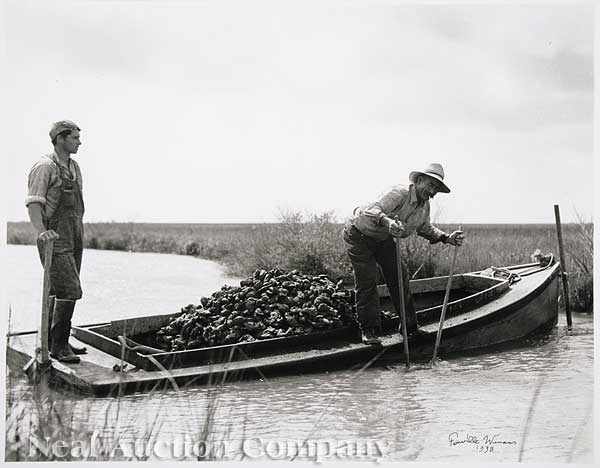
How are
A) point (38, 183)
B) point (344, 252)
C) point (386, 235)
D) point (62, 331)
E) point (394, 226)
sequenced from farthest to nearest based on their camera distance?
point (344, 252) → point (386, 235) → point (394, 226) → point (62, 331) → point (38, 183)

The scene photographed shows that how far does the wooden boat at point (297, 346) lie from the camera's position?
15.0ft

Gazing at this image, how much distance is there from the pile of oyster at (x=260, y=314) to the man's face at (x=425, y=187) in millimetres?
1182

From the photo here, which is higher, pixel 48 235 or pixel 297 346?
pixel 48 235

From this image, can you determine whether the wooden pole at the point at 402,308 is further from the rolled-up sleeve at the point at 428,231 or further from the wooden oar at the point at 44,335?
the wooden oar at the point at 44,335

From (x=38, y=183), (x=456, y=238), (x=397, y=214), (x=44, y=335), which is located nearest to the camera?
(x=38, y=183)

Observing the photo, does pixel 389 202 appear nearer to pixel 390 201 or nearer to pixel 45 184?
pixel 390 201

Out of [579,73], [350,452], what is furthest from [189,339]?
[579,73]

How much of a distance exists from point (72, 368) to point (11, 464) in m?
0.95

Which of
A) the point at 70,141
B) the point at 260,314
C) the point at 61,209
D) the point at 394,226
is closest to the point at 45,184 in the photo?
the point at 61,209

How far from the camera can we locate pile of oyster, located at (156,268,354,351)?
5.35 meters

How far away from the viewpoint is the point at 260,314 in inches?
216

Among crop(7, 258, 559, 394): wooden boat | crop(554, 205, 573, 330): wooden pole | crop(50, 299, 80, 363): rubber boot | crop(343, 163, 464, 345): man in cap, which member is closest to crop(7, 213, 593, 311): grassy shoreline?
crop(554, 205, 573, 330): wooden pole

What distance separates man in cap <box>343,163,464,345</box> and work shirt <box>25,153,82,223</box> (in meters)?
2.30
